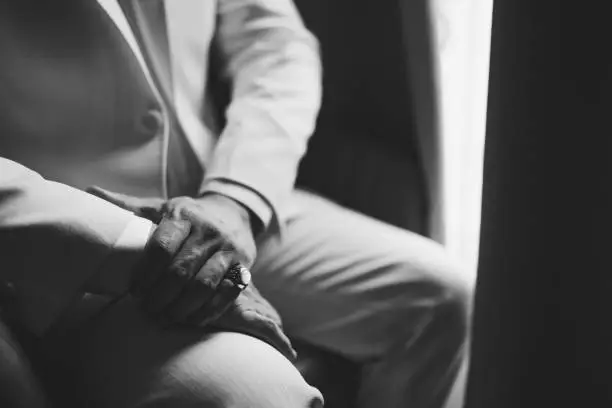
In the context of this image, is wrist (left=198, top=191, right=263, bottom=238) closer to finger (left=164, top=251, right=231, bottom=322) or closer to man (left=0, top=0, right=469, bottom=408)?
man (left=0, top=0, right=469, bottom=408)

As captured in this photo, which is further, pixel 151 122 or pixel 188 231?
pixel 151 122

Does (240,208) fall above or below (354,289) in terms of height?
above

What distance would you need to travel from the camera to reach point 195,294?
702 millimetres

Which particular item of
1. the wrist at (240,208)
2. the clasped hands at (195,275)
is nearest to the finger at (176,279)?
the clasped hands at (195,275)

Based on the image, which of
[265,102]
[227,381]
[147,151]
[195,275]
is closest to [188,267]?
[195,275]

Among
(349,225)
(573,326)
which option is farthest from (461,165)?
(573,326)

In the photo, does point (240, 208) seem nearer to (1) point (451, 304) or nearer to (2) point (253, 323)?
(2) point (253, 323)

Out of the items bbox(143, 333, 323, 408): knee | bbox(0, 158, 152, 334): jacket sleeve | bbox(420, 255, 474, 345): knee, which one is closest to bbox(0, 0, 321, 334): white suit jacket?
bbox(0, 158, 152, 334): jacket sleeve

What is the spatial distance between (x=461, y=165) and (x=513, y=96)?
575 mm

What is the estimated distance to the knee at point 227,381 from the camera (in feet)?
2.20

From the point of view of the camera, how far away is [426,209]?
108 cm

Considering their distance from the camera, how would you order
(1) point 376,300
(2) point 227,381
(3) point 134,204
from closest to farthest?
1. (2) point 227,381
2. (3) point 134,204
3. (1) point 376,300

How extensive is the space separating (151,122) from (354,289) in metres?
0.32

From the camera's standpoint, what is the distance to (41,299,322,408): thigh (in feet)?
2.21
